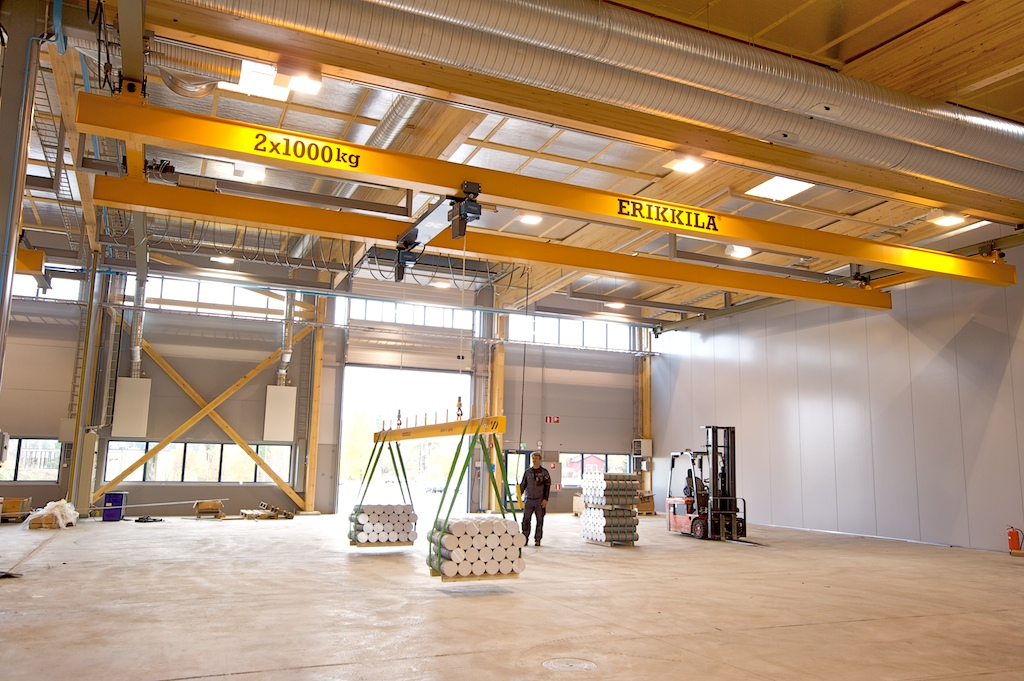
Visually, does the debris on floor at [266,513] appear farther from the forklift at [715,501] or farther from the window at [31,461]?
the forklift at [715,501]

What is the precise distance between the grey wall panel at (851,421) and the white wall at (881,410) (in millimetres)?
34

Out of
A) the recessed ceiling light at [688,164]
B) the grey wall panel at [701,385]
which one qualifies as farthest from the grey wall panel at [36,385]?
the grey wall panel at [701,385]

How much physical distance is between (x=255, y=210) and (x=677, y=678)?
30.7 feet

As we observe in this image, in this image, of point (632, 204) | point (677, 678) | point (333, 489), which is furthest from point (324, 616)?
point (333, 489)

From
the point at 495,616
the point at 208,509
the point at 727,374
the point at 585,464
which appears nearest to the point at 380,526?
the point at 495,616

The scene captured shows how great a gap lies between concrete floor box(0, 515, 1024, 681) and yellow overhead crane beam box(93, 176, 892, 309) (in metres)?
5.49

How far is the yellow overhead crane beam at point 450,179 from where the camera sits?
28.8 feet

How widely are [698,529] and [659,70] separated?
12973mm

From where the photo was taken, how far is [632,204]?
38.3 feet

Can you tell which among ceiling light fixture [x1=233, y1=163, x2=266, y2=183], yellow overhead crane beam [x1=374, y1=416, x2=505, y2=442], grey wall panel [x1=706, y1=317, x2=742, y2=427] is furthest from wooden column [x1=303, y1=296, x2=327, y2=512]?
grey wall panel [x1=706, y1=317, x2=742, y2=427]

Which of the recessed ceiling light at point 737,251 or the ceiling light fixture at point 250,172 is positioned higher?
the ceiling light fixture at point 250,172

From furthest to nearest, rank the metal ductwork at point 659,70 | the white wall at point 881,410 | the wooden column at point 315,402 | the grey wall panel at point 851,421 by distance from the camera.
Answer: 1. the wooden column at point 315,402
2. the grey wall panel at point 851,421
3. the white wall at point 881,410
4. the metal ductwork at point 659,70

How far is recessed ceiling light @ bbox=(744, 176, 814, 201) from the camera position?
14.2m

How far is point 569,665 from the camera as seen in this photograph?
20.4ft
